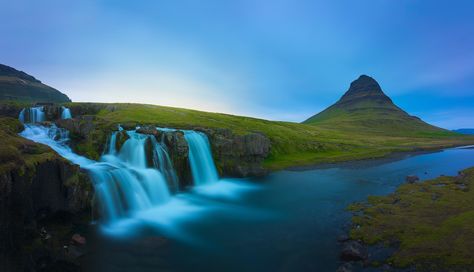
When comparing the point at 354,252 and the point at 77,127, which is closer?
the point at 354,252

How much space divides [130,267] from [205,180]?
34.6 m

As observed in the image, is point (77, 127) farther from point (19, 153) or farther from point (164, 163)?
point (19, 153)

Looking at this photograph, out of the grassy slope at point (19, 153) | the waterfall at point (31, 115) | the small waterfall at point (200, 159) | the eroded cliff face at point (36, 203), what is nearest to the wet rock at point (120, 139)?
the small waterfall at point (200, 159)

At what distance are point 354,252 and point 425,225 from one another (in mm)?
9825

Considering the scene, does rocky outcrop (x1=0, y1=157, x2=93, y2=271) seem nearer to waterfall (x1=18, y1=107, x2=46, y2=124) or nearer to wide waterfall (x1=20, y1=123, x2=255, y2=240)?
wide waterfall (x1=20, y1=123, x2=255, y2=240)

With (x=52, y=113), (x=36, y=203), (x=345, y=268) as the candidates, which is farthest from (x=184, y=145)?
(x=52, y=113)

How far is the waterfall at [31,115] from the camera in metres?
70.0

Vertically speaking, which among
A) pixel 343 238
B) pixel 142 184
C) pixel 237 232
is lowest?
pixel 237 232

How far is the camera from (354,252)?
72.4 feet

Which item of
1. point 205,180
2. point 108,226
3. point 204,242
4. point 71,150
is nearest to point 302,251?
point 204,242

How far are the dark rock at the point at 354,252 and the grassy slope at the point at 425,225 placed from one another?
5.22 ft

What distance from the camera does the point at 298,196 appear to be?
44.8 metres

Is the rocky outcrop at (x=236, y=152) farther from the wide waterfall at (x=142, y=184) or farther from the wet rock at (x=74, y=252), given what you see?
the wet rock at (x=74, y=252)

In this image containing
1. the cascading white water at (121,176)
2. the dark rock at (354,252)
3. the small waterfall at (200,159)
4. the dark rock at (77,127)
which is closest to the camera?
the dark rock at (354,252)
